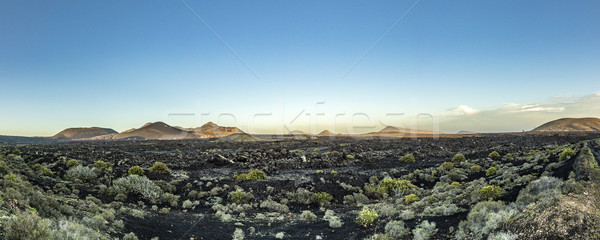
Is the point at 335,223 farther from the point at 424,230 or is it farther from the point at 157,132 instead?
the point at 157,132

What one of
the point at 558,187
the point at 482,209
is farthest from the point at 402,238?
the point at 558,187

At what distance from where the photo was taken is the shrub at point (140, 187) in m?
13.6

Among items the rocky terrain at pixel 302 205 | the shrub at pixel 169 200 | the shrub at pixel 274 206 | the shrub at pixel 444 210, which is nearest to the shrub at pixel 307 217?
the rocky terrain at pixel 302 205

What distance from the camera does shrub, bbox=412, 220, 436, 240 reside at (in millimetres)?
7195

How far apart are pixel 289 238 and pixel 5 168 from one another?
1086 centimetres

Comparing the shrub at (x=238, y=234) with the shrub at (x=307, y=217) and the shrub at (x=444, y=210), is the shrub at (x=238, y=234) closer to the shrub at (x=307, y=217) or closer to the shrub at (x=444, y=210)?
the shrub at (x=307, y=217)

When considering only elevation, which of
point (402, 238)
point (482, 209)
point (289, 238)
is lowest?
point (289, 238)

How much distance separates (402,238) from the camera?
7.60m

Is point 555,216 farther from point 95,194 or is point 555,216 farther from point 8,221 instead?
point 95,194

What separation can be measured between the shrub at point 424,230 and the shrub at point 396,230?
1.03ft

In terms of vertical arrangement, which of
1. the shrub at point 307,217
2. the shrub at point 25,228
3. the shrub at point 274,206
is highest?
the shrub at point 25,228

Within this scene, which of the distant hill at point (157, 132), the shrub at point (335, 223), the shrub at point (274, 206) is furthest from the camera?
the distant hill at point (157, 132)

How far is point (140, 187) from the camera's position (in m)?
13.9

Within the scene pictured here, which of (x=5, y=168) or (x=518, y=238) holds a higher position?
(x=5, y=168)
